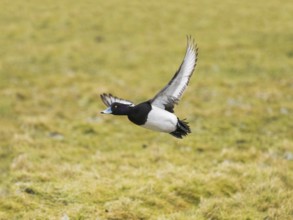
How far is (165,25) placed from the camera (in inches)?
1309

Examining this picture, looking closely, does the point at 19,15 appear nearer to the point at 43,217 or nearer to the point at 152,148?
the point at 152,148

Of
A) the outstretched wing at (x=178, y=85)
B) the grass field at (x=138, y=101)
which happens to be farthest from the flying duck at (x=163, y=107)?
the grass field at (x=138, y=101)

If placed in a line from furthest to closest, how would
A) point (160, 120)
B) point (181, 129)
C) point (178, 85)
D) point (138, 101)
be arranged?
point (138, 101), point (178, 85), point (181, 129), point (160, 120)

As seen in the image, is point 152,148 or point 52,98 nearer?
point 152,148

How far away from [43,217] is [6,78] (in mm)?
14864

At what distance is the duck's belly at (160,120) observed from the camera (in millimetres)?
7867

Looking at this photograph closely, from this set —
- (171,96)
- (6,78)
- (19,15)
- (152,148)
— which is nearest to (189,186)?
(171,96)

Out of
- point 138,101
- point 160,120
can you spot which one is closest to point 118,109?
point 160,120

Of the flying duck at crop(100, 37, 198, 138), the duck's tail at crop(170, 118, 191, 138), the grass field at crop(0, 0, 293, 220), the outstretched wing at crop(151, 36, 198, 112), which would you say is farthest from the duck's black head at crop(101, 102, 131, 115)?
the grass field at crop(0, 0, 293, 220)

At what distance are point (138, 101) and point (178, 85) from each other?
37.7 feet

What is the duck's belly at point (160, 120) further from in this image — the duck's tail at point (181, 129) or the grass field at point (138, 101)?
the grass field at point (138, 101)

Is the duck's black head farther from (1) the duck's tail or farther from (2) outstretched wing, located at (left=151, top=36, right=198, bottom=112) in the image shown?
(1) the duck's tail

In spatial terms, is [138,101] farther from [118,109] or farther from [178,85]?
[118,109]

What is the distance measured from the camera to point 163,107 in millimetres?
8617
